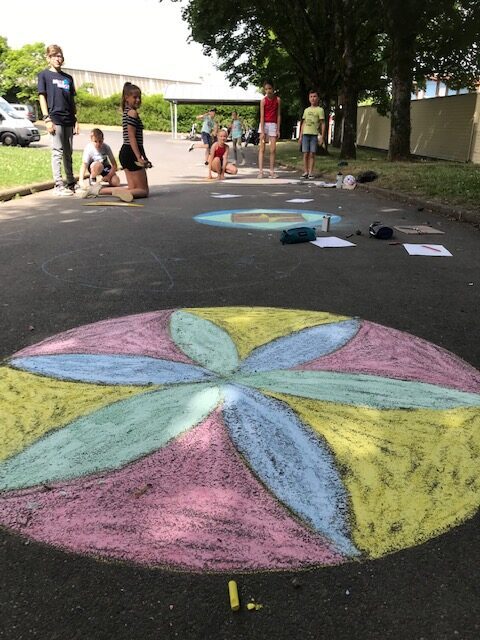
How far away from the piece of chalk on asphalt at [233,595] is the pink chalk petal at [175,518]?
78 mm

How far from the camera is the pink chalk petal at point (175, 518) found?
1756mm

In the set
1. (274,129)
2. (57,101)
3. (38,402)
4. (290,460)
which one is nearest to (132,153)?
(57,101)

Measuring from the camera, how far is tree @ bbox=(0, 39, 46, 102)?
191 ft

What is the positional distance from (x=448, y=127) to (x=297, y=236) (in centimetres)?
1980

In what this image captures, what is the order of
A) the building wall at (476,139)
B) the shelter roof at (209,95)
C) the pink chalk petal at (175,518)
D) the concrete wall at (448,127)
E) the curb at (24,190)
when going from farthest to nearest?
the shelter roof at (209,95) → the concrete wall at (448,127) → the building wall at (476,139) → the curb at (24,190) → the pink chalk petal at (175,518)

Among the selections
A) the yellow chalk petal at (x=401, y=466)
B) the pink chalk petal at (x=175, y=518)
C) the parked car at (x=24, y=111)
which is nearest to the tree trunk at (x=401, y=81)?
the yellow chalk petal at (x=401, y=466)

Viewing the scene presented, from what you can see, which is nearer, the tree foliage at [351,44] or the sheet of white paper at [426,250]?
the sheet of white paper at [426,250]

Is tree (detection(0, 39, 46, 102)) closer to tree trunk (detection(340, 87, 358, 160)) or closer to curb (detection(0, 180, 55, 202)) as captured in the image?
tree trunk (detection(340, 87, 358, 160))

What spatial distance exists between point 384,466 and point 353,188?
1049 cm

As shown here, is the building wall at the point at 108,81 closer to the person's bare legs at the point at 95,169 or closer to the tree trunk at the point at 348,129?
the tree trunk at the point at 348,129

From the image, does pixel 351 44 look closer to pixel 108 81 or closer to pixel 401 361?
pixel 401 361

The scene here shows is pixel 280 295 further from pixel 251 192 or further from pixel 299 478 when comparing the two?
pixel 251 192

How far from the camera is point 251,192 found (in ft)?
36.9

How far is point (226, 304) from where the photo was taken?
4215mm
